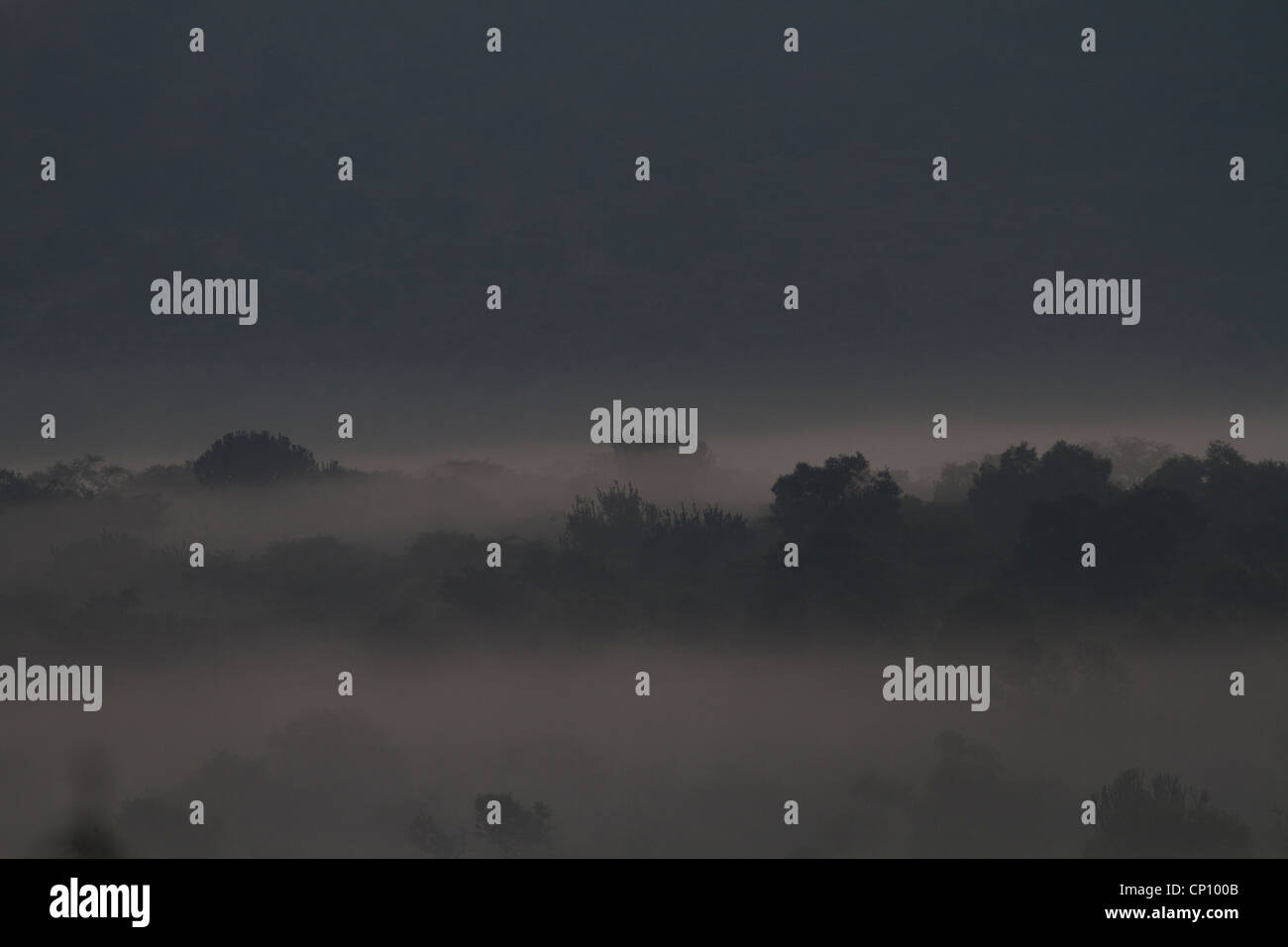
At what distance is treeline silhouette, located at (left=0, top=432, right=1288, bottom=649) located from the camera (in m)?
32.8

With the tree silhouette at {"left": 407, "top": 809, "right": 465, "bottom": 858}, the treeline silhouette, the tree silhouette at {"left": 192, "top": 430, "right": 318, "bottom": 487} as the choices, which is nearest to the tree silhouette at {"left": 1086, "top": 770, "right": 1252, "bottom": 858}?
the treeline silhouette

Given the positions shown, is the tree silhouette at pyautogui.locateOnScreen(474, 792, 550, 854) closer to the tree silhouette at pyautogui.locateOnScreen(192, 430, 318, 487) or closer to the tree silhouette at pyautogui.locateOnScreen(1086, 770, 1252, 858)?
the tree silhouette at pyautogui.locateOnScreen(192, 430, 318, 487)

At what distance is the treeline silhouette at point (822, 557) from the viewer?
108ft

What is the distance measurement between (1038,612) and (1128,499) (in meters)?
4.06

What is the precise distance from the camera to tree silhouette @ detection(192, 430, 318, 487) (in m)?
32.6

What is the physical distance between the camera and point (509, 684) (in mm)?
33094

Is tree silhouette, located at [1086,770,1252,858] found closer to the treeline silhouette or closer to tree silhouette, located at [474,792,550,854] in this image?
the treeline silhouette

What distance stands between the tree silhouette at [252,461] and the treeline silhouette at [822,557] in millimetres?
44

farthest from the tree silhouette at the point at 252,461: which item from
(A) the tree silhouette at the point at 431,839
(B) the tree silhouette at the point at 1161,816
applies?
(B) the tree silhouette at the point at 1161,816

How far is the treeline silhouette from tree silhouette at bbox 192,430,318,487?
44 mm

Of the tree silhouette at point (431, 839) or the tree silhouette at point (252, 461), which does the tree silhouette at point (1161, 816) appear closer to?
the tree silhouette at point (431, 839)

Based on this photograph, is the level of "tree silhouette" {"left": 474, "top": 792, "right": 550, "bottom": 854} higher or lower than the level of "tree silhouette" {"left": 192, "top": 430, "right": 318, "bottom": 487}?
lower

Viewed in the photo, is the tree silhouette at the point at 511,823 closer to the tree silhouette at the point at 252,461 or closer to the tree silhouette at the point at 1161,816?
the tree silhouette at the point at 252,461

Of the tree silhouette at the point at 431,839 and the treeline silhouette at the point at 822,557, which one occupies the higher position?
the treeline silhouette at the point at 822,557
